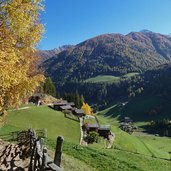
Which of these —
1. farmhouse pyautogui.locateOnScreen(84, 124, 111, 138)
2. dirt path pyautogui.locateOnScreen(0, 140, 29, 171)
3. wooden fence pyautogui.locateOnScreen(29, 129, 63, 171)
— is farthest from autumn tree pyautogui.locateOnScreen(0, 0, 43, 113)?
farmhouse pyautogui.locateOnScreen(84, 124, 111, 138)

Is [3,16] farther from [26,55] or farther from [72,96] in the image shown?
[72,96]

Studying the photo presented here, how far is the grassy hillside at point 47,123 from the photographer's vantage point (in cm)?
8781

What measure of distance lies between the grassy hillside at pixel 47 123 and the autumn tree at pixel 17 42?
54770 millimetres

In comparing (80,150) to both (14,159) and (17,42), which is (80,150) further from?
(17,42)

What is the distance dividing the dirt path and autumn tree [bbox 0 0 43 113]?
13.2 feet

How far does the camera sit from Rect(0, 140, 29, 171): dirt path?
22.5 m

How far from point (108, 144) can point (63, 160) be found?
7358 centimetres

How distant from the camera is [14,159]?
24188 mm

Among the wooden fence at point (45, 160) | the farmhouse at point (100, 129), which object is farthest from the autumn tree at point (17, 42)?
the farmhouse at point (100, 129)

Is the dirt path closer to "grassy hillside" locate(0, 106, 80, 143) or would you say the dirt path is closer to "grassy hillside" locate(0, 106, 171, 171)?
"grassy hillside" locate(0, 106, 171, 171)

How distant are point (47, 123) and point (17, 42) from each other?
74039 millimetres

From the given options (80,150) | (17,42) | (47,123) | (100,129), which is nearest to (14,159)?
(17,42)

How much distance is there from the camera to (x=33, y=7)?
2430 cm

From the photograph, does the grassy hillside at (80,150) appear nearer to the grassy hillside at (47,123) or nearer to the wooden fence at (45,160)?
the grassy hillside at (47,123)
